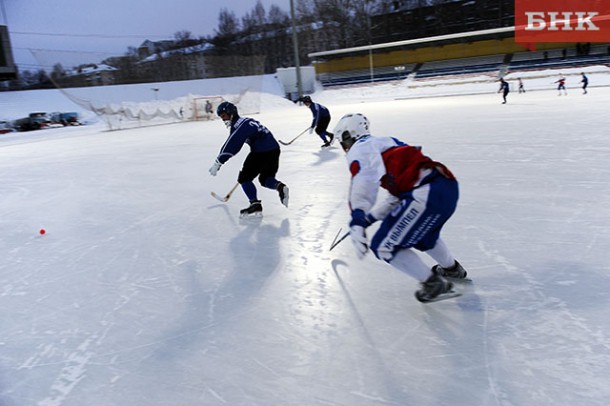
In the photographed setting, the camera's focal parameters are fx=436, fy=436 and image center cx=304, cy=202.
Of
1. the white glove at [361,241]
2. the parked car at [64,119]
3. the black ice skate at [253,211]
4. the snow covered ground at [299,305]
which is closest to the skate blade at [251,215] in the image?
the black ice skate at [253,211]

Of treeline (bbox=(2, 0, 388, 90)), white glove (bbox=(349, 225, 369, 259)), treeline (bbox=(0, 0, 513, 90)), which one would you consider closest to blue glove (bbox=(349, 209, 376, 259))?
white glove (bbox=(349, 225, 369, 259))

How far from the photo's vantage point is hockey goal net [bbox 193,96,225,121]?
19666 millimetres

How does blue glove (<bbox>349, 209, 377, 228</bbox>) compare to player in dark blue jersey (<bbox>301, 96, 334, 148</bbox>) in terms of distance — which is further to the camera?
player in dark blue jersey (<bbox>301, 96, 334, 148</bbox>)

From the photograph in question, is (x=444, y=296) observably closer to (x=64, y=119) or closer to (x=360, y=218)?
(x=360, y=218)

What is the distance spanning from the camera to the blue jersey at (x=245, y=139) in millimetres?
4094

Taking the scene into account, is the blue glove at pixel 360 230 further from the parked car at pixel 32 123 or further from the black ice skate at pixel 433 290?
the parked car at pixel 32 123

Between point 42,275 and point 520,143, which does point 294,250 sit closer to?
point 42,275

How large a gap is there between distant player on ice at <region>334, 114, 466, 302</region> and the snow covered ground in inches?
11.4

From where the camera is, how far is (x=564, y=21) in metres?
28.3

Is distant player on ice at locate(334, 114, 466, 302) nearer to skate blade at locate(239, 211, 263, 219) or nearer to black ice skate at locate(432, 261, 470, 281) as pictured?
black ice skate at locate(432, 261, 470, 281)

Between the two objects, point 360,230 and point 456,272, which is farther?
point 456,272

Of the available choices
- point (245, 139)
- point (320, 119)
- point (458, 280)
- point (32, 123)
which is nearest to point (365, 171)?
point (458, 280)

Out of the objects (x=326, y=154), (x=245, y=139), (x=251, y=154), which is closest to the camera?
(x=245, y=139)

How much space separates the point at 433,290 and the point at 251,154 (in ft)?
8.44
